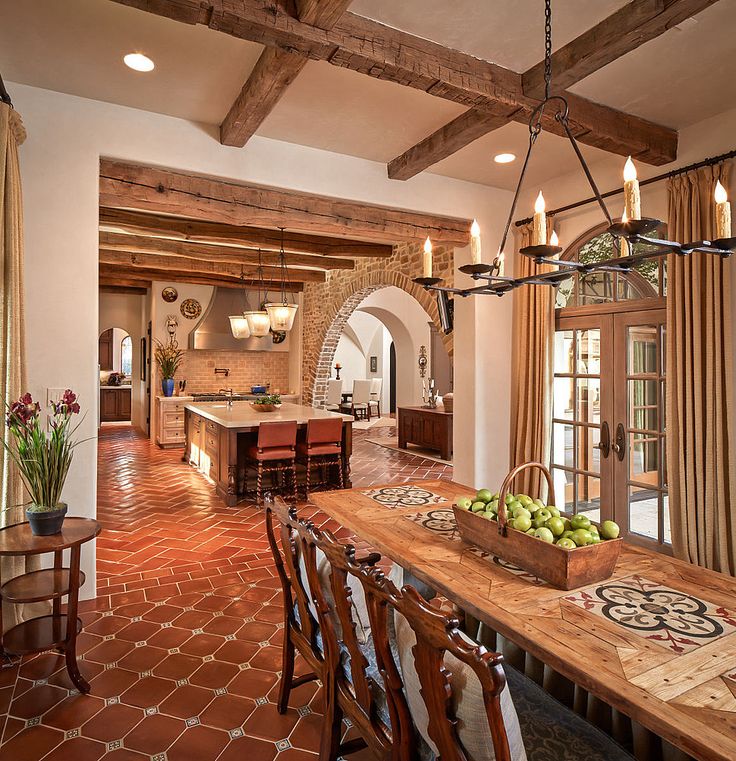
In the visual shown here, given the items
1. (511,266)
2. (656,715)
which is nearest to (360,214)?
(511,266)

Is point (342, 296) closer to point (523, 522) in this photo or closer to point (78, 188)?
point (78, 188)

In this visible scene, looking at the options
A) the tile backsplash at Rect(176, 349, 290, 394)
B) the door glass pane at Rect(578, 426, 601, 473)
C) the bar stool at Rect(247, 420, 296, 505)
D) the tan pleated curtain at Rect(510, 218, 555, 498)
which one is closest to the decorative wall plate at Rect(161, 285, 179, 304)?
the tile backsplash at Rect(176, 349, 290, 394)

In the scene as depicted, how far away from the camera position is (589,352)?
4262 mm

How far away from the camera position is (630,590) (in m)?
1.65

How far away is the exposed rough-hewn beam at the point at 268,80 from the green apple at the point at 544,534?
2.09m

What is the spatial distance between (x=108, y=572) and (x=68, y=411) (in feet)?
5.50

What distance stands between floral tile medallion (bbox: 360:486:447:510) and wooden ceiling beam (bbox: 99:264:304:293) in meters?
7.18

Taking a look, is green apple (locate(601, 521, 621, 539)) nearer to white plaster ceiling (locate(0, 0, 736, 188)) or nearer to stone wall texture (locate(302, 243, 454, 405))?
white plaster ceiling (locate(0, 0, 736, 188))

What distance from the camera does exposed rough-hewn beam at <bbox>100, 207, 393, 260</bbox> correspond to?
5973mm

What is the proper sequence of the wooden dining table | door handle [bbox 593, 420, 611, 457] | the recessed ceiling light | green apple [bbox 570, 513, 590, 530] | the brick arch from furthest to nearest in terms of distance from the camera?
the brick arch
door handle [bbox 593, 420, 611, 457]
the recessed ceiling light
green apple [bbox 570, 513, 590, 530]
the wooden dining table

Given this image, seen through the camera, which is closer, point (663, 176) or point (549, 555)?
point (549, 555)

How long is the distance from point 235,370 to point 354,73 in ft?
26.6

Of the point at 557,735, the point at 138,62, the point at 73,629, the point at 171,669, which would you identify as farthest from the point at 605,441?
the point at 138,62

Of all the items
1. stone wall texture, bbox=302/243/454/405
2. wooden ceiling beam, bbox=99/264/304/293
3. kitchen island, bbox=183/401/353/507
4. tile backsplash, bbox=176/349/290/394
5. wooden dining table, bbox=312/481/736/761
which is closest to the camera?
wooden dining table, bbox=312/481/736/761
